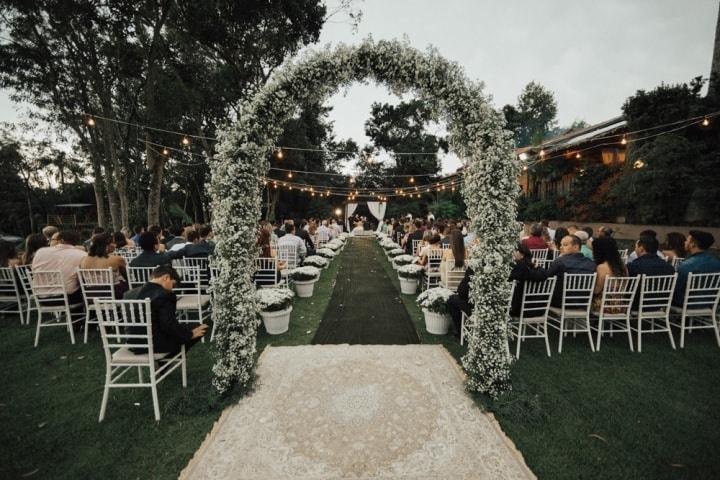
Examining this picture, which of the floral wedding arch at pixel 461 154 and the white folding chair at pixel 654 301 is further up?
the floral wedding arch at pixel 461 154

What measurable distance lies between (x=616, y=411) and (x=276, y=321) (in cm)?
444

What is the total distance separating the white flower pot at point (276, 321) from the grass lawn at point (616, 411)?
8.76ft

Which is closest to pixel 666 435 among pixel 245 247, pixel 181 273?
pixel 245 247

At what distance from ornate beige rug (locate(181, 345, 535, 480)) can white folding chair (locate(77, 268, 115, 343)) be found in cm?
283

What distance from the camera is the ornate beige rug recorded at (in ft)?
7.87

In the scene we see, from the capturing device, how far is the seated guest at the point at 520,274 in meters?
4.03

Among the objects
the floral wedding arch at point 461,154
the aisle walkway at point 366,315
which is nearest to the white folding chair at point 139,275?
the floral wedding arch at point 461,154

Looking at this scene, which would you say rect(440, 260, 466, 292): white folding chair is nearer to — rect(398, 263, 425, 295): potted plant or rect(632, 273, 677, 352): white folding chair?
rect(398, 263, 425, 295): potted plant

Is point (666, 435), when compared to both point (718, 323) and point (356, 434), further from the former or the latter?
point (718, 323)

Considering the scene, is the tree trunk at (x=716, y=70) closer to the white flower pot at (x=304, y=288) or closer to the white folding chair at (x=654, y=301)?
the white folding chair at (x=654, y=301)

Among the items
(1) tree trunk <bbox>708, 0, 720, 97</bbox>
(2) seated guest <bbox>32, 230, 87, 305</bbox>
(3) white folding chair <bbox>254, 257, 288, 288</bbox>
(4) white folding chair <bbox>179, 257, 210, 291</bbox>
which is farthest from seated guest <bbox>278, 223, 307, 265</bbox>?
(1) tree trunk <bbox>708, 0, 720, 97</bbox>

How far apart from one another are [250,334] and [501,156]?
11.0ft

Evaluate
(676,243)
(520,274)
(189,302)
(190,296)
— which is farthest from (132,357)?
(676,243)

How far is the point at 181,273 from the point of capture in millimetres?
5254
